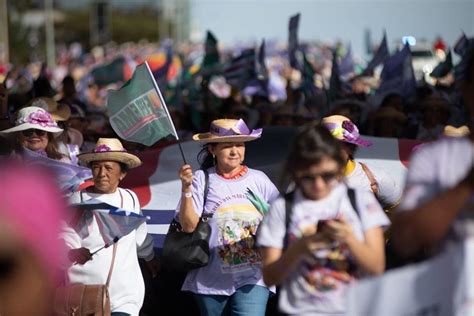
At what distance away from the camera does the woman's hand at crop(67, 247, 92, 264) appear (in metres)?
7.08

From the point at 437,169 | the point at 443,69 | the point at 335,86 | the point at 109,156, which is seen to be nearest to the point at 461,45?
the point at 443,69

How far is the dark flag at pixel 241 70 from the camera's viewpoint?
2044cm

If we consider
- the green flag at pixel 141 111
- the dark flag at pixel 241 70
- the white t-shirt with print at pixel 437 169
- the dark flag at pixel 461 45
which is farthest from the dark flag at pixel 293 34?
the white t-shirt with print at pixel 437 169

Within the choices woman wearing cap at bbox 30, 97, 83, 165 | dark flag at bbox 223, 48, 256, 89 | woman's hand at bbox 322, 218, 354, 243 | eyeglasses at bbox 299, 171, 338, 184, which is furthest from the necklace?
dark flag at bbox 223, 48, 256, 89

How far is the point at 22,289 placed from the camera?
3.34 m

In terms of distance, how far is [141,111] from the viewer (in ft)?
25.8

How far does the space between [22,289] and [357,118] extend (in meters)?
11.6

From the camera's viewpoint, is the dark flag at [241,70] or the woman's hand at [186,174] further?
the dark flag at [241,70]

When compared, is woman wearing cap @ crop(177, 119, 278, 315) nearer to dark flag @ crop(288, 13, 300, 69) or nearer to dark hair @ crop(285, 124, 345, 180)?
dark hair @ crop(285, 124, 345, 180)

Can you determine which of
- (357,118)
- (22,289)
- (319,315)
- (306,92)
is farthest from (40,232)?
(306,92)

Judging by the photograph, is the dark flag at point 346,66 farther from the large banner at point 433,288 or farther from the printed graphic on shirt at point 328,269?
the large banner at point 433,288

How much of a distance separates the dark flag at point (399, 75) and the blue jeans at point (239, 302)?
8868 millimetres

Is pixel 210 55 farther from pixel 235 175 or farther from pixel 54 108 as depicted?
pixel 235 175

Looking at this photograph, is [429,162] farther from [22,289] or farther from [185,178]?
[185,178]
